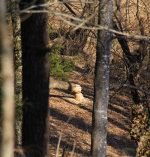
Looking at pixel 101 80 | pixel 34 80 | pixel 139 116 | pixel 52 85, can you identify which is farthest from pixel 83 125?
pixel 34 80

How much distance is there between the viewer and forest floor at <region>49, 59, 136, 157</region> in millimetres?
11484

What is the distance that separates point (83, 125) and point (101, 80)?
6.81m

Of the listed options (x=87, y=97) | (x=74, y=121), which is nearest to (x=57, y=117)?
(x=74, y=121)

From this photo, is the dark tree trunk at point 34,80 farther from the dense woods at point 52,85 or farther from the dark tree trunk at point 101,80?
the dark tree trunk at point 101,80

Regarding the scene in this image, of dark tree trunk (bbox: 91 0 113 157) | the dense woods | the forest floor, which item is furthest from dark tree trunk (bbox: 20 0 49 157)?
the forest floor

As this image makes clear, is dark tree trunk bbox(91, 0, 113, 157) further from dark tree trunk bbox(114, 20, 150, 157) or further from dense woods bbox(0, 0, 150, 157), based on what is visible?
dark tree trunk bbox(114, 20, 150, 157)

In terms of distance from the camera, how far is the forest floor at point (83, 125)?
11.5m

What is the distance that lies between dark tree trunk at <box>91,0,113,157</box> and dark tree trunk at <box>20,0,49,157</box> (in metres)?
2.63

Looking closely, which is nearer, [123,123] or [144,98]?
[144,98]

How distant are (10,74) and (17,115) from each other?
5.68 metres

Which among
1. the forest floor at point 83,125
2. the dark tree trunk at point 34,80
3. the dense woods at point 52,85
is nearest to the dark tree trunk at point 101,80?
the dense woods at point 52,85

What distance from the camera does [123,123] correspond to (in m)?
15.1

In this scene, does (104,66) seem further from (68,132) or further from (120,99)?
(120,99)

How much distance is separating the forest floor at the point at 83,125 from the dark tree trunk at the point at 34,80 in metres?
5.03
